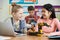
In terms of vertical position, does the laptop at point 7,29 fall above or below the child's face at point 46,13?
below

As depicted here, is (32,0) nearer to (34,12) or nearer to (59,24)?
(34,12)

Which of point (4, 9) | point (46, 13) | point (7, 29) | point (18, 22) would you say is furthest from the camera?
point (4, 9)

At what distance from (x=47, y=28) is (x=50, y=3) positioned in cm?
71

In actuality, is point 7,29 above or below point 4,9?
below

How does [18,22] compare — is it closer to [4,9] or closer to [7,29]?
[7,29]

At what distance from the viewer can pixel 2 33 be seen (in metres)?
1.85

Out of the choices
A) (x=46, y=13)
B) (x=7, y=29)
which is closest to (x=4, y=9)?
(x=46, y=13)

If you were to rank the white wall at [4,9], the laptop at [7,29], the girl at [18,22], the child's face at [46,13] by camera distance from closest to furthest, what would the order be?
the laptop at [7,29] → the girl at [18,22] → the child's face at [46,13] → the white wall at [4,9]

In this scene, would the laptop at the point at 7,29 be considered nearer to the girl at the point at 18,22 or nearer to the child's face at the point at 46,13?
the girl at the point at 18,22

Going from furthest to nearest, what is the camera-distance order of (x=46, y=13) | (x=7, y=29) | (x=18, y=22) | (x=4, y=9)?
(x=4, y=9) → (x=46, y=13) → (x=18, y=22) → (x=7, y=29)

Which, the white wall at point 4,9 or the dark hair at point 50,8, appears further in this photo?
the white wall at point 4,9

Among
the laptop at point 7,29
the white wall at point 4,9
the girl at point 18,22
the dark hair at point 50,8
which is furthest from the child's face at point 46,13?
the laptop at point 7,29

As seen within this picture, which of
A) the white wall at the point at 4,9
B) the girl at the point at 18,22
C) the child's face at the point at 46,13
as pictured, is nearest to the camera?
the girl at the point at 18,22

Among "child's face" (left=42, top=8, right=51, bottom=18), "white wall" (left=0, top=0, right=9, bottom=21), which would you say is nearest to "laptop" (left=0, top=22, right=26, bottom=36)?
"child's face" (left=42, top=8, right=51, bottom=18)
